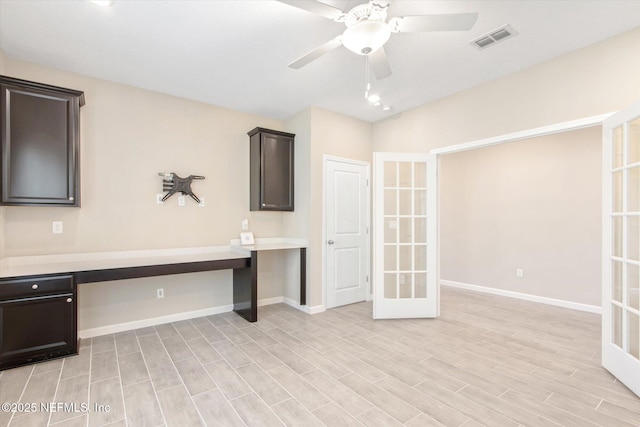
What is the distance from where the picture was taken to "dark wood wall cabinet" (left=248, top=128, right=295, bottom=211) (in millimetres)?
4164

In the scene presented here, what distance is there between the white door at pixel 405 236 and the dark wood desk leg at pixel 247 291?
149 cm

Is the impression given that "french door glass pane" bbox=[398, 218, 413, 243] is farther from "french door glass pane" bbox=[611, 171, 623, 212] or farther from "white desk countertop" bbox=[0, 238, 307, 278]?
"french door glass pane" bbox=[611, 171, 623, 212]

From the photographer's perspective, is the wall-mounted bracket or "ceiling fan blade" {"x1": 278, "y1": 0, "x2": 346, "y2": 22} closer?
"ceiling fan blade" {"x1": 278, "y1": 0, "x2": 346, "y2": 22}

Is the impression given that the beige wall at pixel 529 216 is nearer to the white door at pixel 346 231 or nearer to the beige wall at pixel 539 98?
the beige wall at pixel 539 98

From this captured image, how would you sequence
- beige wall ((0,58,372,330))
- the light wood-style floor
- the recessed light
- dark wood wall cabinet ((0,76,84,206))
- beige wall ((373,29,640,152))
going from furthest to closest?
1. beige wall ((0,58,372,330))
2. dark wood wall cabinet ((0,76,84,206))
3. beige wall ((373,29,640,152))
4. the recessed light
5. the light wood-style floor

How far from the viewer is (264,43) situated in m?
2.66

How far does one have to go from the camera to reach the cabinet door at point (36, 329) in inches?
98.3

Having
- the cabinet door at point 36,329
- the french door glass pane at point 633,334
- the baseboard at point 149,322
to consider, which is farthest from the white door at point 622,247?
the cabinet door at point 36,329

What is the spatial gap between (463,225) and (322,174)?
9.94ft

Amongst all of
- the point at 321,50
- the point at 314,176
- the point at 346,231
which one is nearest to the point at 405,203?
the point at 346,231

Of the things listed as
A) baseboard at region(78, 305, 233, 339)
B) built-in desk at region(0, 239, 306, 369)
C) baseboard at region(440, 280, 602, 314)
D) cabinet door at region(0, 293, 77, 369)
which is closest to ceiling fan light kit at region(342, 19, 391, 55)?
built-in desk at region(0, 239, 306, 369)

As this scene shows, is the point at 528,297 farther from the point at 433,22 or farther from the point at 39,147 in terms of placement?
the point at 39,147

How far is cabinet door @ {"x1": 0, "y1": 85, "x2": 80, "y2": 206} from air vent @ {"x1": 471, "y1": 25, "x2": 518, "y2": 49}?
12.5 feet

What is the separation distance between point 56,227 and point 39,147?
81cm
